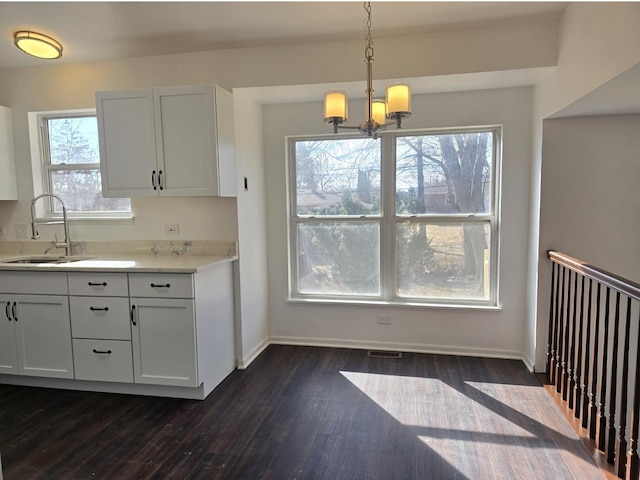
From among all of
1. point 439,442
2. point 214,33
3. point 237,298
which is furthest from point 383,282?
point 214,33

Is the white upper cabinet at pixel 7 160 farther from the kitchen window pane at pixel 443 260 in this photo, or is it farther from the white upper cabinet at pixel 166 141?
the kitchen window pane at pixel 443 260

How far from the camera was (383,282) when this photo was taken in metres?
3.73

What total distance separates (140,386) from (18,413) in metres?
0.75

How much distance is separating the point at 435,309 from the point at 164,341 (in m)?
2.23

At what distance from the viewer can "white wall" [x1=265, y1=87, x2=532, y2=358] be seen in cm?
331

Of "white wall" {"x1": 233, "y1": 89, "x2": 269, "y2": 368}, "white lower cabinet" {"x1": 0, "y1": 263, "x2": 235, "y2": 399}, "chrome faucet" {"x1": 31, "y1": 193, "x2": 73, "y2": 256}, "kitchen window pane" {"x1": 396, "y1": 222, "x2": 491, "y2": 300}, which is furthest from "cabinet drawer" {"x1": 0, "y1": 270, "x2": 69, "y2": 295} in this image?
"kitchen window pane" {"x1": 396, "y1": 222, "x2": 491, "y2": 300}

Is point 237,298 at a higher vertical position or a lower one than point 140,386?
higher

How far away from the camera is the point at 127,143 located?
3021 mm

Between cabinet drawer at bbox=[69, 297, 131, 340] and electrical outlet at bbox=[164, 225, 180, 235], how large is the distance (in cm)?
76

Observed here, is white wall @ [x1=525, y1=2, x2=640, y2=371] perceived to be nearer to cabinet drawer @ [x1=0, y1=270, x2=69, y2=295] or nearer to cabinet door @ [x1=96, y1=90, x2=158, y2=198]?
cabinet door @ [x1=96, y1=90, x2=158, y2=198]

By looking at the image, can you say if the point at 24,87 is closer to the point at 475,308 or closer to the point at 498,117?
the point at 498,117

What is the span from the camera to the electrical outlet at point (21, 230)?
142 inches

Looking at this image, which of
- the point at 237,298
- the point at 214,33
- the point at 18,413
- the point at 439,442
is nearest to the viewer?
the point at 439,442

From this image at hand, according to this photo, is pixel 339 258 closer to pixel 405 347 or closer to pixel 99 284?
pixel 405 347
